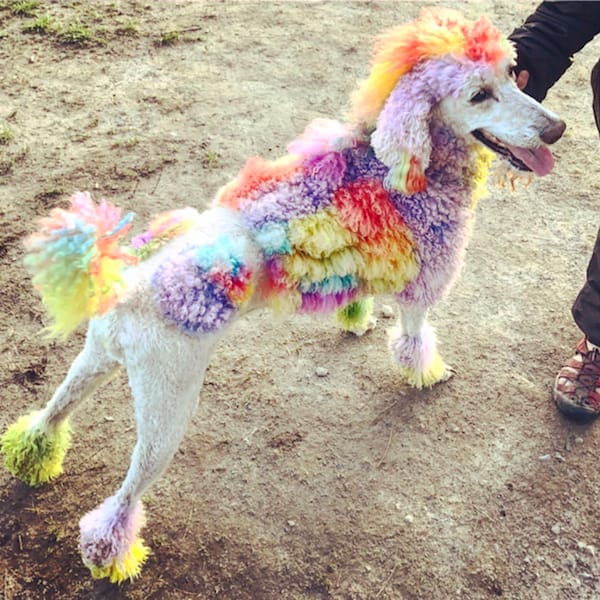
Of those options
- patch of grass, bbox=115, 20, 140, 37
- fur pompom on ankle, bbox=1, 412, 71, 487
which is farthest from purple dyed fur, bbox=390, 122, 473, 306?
patch of grass, bbox=115, 20, 140, 37

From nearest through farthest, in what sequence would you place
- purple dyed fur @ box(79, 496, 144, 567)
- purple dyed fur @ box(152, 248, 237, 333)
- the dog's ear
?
1. purple dyed fur @ box(152, 248, 237, 333)
2. the dog's ear
3. purple dyed fur @ box(79, 496, 144, 567)

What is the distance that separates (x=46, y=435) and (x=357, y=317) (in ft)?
3.83

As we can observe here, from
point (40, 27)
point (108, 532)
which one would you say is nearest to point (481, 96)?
point (108, 532)

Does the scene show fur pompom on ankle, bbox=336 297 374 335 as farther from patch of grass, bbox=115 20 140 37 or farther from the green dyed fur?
patch of grass, bbox=115 20 140 37

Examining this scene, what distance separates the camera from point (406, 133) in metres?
1.79

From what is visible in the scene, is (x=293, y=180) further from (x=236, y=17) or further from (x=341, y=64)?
(x=236, y=17)

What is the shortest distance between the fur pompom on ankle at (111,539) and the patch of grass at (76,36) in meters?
3.23

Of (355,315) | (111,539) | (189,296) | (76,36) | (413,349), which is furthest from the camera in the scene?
(76,36)

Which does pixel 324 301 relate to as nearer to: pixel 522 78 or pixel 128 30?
pixel 522 78

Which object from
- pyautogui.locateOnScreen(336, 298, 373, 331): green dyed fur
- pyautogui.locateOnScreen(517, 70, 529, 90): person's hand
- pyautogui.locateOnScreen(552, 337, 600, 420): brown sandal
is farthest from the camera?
pyautogui.locateOnScreen(336, 298, 373, 331): green dyed fur

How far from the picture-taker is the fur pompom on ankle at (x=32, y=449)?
2.14 metres

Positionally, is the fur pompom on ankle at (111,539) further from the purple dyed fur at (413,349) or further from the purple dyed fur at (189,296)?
the purple dyed fur at (413,349)

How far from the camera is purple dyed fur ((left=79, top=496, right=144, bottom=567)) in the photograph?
6.29 ft

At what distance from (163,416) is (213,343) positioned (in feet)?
0.72
